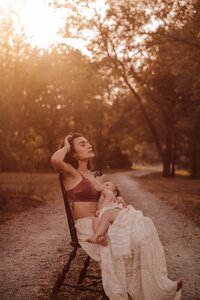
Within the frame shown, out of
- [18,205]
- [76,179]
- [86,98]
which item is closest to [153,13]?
[18,205]

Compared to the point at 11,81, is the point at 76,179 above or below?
below

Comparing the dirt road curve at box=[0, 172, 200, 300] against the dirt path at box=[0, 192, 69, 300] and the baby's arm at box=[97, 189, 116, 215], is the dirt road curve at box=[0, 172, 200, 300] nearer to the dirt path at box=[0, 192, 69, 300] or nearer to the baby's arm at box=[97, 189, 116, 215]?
the dirt path at box=[0, 192, 69, 300]

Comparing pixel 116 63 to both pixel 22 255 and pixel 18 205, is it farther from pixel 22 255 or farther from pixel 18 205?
pixel 22 255

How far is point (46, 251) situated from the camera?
8.66m

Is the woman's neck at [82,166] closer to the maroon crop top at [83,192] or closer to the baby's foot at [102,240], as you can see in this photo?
the maroon crop top at [83,192]

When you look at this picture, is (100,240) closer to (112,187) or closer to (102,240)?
(102,240)

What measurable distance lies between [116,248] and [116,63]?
30.0m

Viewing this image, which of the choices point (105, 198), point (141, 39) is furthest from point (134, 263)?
point (141, 39)

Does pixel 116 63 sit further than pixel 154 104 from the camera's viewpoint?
No

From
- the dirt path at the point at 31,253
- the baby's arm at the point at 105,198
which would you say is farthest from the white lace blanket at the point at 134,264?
the dirt path at the point at 31,253

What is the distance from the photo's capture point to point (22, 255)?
8336mm

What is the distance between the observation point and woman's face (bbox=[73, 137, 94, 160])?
5.85 meters

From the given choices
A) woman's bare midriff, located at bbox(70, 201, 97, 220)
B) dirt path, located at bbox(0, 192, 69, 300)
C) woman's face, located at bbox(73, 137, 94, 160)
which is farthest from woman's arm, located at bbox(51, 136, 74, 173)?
dirt path, located at bbox(0, 192, 69, 300)

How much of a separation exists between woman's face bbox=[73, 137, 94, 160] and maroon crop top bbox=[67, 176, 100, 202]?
336 mm
